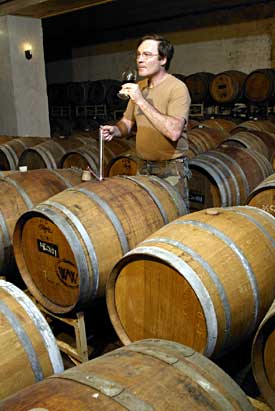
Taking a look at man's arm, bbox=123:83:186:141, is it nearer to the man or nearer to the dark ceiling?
the man

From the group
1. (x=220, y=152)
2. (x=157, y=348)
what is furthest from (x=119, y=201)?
(x=220, y=152)

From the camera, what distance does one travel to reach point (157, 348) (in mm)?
1627

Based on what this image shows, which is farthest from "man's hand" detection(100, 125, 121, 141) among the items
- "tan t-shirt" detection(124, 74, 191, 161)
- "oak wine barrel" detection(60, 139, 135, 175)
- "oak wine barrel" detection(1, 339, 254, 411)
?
"oak wine barrel" detection(1, 339, 254, 411)

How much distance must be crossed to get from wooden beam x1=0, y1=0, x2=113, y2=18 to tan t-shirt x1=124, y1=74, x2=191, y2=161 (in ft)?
15.4

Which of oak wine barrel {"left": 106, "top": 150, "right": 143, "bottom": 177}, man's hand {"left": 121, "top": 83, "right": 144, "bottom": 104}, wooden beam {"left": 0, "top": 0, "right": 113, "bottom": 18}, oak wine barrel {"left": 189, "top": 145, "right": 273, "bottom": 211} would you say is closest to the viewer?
man's hand {"left": 121, "top": 83, "right": 144, "bottom": 104}

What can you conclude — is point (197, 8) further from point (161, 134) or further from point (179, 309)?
point (179, 309)

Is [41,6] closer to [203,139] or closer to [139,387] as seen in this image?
[203,139]

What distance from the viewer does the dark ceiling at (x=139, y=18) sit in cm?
1281

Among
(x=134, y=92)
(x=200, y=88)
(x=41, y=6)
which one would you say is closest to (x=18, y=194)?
(x=134, y=92)

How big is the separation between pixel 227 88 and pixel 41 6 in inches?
209

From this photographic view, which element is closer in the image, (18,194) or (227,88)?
(18,194)

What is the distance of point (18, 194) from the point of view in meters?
3.40

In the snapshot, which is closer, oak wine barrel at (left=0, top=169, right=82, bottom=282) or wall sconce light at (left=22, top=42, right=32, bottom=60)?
oak wine barrel at (left=0, top=169, right=82, bottom=282)

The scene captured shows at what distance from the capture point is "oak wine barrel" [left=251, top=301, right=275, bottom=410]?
1.80 m
